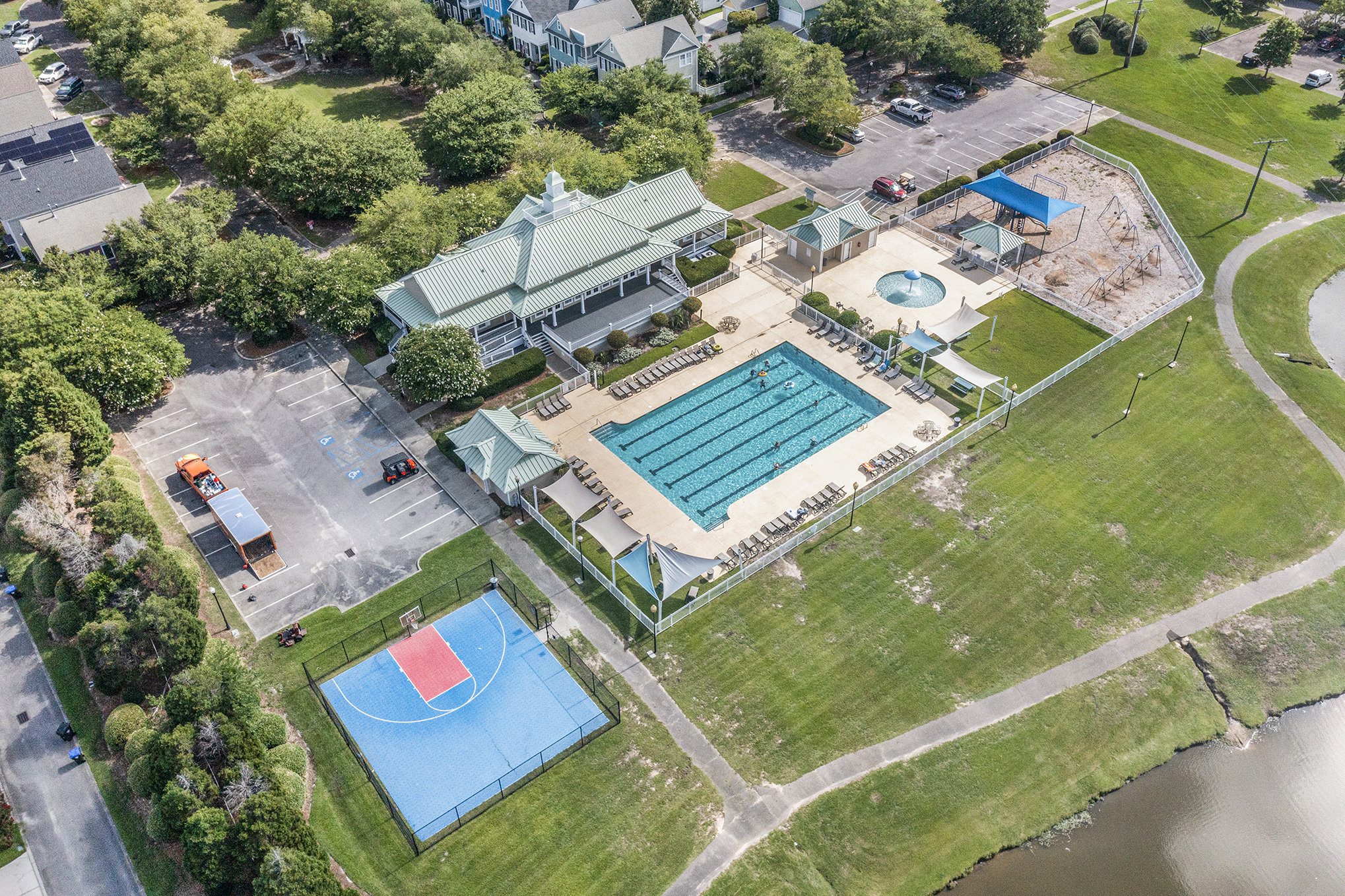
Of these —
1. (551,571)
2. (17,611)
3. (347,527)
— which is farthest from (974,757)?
(17,611)

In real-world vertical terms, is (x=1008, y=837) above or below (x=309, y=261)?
below

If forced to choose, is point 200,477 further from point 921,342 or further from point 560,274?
point 921,342

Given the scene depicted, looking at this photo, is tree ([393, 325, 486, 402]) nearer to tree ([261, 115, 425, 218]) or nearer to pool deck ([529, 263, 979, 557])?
pool deck ([529, 263, 979, 557])

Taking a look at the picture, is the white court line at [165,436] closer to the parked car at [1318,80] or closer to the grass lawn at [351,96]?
the grass lawn at [351,96]

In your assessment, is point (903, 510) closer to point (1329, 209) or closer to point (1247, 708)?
point (1247, 708)

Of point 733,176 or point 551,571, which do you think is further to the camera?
point 733,176

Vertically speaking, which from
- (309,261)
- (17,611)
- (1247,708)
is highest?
(309,261)
